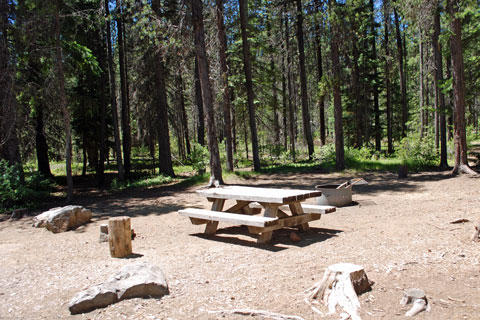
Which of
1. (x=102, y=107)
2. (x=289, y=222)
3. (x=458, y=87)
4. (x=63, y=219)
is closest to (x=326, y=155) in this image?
(x=458, y=87)

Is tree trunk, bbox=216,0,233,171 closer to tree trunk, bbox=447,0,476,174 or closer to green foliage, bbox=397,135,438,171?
green foliage, bbox=397,135,438,171

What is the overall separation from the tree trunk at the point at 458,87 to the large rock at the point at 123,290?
1175cm

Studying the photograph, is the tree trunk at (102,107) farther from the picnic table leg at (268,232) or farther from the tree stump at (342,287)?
the tree stump at (342,287)

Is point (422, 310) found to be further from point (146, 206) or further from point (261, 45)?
point (261, 45)

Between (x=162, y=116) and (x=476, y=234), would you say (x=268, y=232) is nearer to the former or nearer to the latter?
(x=476, y=234)

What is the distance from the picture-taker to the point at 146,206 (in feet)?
37.0

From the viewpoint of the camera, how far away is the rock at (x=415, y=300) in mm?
3637

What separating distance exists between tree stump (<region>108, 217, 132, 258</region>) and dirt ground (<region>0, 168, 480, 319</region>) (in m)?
0.22

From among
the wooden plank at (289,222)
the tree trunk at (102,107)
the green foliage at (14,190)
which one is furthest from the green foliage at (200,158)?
the wooden plank at (289,222)

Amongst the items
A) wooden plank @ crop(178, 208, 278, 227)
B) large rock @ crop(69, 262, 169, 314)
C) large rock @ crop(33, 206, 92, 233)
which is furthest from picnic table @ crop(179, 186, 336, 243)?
large rock @ crop(33, 206, 92, 233)

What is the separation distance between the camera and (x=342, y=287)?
3.98m

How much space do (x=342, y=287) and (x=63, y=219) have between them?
6840 mm

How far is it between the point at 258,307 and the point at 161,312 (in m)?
1.04

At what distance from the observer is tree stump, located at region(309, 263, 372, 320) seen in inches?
150
